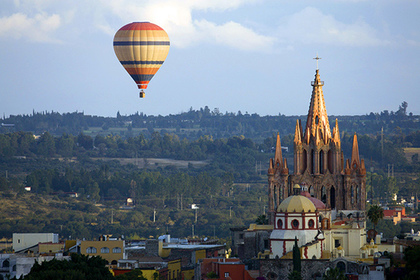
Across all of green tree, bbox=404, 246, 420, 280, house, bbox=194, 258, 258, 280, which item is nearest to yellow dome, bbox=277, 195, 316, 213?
house, bbox=194, 258, 258, 280

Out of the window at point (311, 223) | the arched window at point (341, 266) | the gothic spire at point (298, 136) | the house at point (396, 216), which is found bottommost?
the house at point (396, 216)

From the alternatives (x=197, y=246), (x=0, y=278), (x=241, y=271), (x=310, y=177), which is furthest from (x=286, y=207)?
(x=197, y=246)

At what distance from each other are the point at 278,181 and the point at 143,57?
73.0ft

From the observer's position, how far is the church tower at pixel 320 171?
111 m

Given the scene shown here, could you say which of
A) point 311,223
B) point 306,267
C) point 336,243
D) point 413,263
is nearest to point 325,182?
point 336,243

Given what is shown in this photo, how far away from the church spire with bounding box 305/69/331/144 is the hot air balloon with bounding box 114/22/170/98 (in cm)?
1875

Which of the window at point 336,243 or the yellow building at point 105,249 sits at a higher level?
the window at point 336,243

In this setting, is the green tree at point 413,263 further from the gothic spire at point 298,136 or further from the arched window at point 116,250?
the arched window at point 116,250

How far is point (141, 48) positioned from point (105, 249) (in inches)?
918

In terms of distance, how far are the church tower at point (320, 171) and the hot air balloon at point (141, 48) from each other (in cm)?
1900

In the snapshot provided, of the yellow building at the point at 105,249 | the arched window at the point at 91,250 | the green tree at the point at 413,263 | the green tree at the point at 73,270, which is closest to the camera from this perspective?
the green tree at the point at 413,263

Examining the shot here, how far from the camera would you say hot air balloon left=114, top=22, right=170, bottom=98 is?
127 metres

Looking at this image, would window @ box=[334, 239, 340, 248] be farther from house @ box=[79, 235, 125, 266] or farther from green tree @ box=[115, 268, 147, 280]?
house @ box=[79, 235, 125, 266]

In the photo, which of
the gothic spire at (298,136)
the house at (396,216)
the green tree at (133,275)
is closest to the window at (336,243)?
the gothic spire at (298,136)
